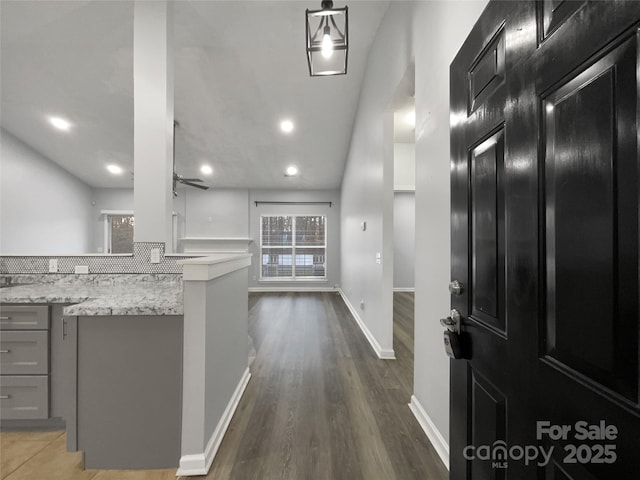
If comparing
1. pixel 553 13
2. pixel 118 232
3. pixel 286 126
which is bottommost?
pixel 118 232

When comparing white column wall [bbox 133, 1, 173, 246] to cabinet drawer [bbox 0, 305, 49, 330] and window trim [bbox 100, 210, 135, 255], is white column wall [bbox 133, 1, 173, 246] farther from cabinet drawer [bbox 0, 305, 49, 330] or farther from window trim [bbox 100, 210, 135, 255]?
window trim [bbox 100, 210, 135, 255]

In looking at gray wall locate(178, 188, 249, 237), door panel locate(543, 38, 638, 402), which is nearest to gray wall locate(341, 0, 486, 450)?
door panel locate(543, 38, 638, 402)

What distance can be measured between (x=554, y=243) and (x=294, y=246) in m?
6.94

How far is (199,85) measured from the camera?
13.2 feet

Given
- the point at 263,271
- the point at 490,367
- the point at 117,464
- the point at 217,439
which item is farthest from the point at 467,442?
the point at 263,271

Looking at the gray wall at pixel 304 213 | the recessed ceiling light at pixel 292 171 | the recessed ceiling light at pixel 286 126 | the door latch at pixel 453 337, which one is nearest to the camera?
the door latch at pixel 453 337

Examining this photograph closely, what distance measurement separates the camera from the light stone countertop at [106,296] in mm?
1438

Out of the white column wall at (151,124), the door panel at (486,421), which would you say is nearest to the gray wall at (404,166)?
the white column wall at (151,124)

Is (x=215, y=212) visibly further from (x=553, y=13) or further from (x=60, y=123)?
(x=553, y=13)

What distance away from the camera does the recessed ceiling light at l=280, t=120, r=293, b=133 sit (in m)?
4.78

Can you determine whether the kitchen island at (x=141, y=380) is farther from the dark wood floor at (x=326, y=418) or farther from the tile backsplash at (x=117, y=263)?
the tile backsplash at (x=117, y=263)

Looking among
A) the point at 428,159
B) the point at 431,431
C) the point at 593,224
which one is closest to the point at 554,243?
the point at 593,224

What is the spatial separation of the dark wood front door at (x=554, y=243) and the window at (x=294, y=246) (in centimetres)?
654

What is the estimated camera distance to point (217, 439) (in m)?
1.62
